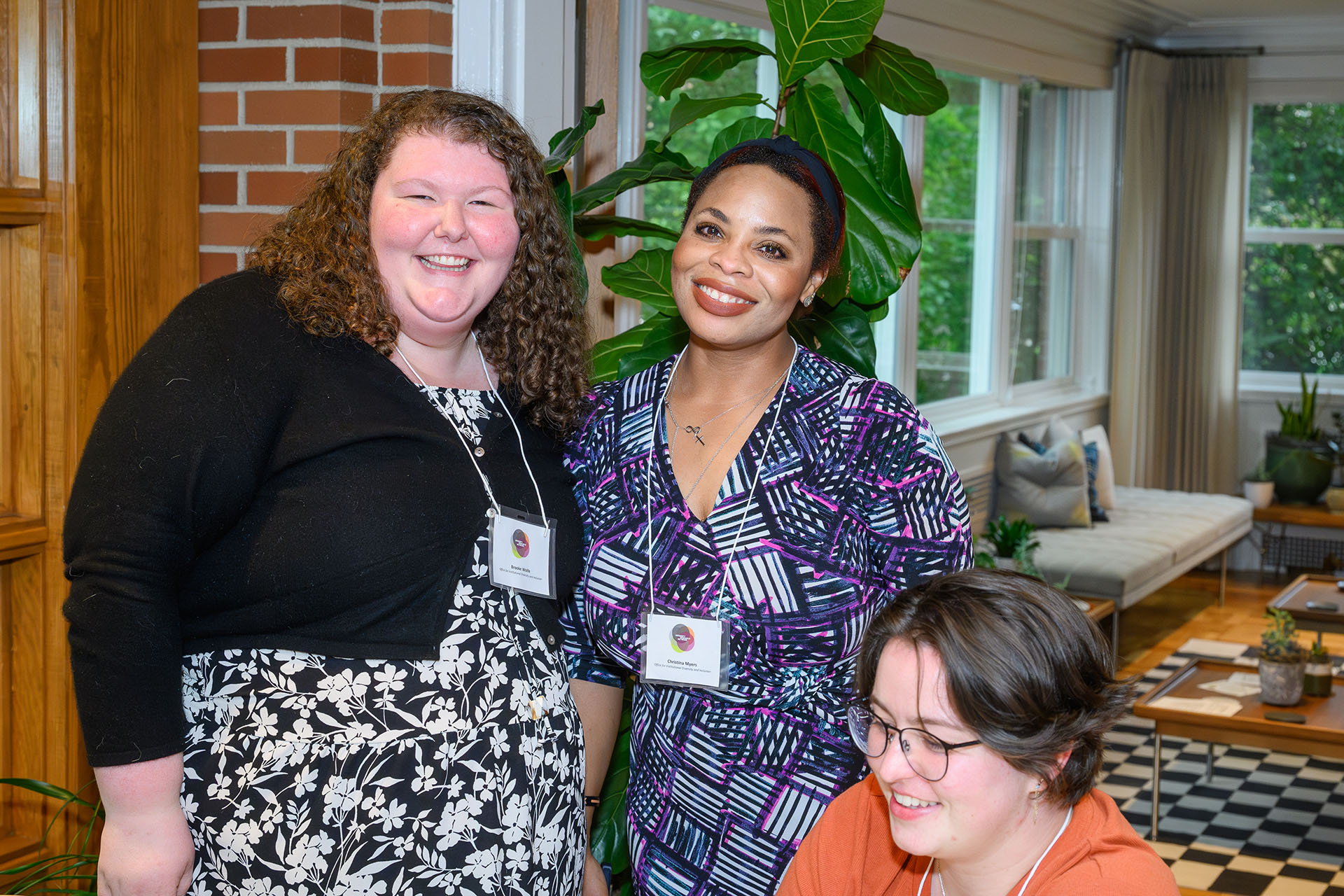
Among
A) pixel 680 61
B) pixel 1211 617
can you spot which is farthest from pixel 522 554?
pixel 1211 617

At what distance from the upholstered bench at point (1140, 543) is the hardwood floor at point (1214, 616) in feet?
0.36

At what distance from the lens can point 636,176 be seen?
232cm

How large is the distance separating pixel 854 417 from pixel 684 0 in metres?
3.36

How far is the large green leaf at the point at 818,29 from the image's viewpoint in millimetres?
2199

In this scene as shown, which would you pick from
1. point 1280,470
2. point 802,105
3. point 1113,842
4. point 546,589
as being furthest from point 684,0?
point 1280,470

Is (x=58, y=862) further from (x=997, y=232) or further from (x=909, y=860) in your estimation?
(x=997, y=232)

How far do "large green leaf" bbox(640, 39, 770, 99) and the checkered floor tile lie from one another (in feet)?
9.38

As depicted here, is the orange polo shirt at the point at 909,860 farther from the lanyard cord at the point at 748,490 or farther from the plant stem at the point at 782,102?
the plant stem at the point at 782,102

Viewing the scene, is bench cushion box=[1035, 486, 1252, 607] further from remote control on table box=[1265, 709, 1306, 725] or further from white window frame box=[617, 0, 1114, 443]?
remote control on table box=[1265, 709, 1306, 725]

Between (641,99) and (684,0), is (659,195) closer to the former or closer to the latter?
(684,0)

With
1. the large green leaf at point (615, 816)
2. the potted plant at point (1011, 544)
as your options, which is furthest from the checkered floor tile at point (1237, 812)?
the large green leaf at point (615, 816)

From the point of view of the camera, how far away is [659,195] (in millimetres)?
5051

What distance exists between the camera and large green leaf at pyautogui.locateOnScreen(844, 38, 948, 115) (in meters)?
2.39

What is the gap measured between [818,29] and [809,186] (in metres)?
0.56
